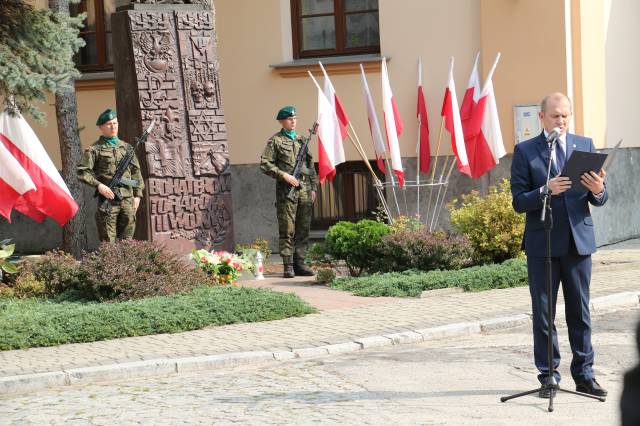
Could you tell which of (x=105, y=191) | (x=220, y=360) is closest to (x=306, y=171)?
(x=105, y=191)

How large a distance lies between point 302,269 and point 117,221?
2.39m

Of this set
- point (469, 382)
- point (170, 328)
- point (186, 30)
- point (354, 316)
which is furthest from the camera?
point (186, 30)

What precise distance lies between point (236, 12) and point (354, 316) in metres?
8.36

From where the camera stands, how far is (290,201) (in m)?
14.0

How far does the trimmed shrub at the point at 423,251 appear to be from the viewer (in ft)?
42.3

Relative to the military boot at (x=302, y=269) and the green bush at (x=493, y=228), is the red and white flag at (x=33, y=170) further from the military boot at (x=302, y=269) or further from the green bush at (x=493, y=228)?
the green bush at (x=493, y=228)

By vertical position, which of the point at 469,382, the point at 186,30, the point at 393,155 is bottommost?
the point at 469,382

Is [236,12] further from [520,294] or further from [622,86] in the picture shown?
[520,294]

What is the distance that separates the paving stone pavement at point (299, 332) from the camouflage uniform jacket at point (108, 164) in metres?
3.14

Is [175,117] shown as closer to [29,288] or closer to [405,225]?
[29,288]

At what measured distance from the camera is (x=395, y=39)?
55.5 ft

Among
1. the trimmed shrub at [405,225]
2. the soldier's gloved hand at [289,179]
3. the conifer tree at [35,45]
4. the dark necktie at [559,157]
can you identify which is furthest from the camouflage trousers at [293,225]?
the dark necktie at [559,157]

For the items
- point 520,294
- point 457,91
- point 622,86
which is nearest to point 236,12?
point 457,91

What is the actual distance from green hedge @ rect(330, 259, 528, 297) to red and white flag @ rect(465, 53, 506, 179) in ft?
9.14
